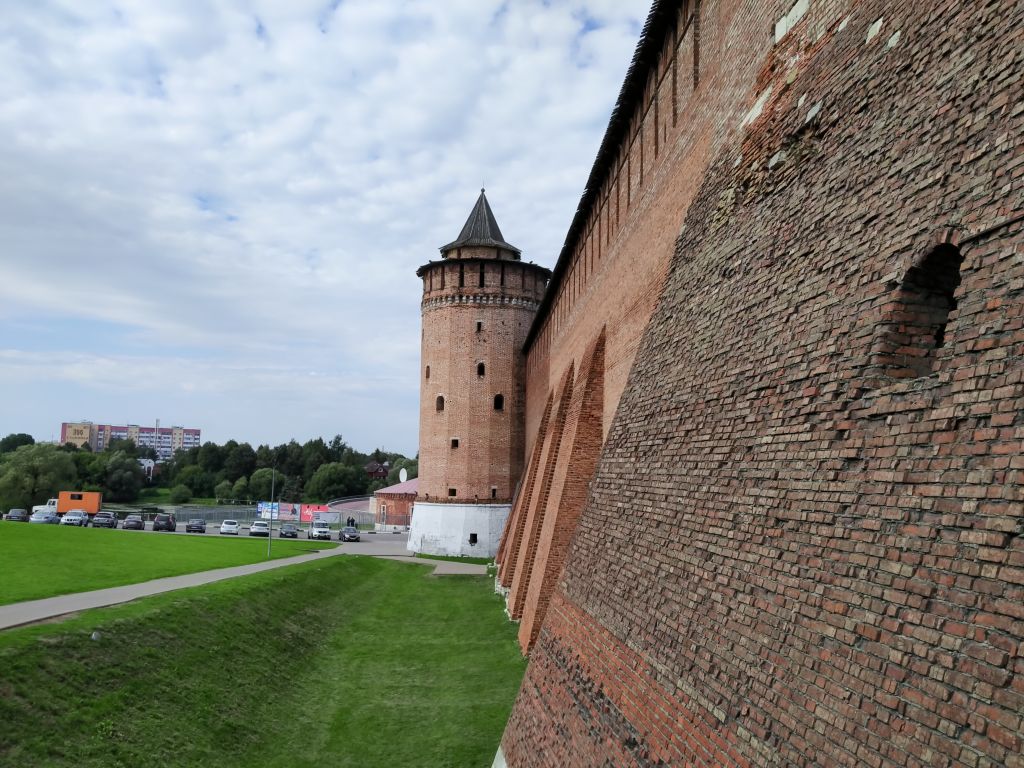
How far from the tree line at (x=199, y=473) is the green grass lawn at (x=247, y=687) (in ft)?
87.2

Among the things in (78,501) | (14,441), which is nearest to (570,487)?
(78,501)

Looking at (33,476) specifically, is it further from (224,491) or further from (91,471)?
(224,491)

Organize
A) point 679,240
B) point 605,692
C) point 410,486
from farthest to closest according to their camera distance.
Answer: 1. point 410,486
2. point 679,240
3. point 605,692

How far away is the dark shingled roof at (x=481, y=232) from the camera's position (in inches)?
1313

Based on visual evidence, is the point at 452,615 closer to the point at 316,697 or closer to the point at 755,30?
the point at 316,697

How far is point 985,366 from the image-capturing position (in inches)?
120

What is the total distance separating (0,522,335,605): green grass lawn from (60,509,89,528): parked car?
44.5 feet

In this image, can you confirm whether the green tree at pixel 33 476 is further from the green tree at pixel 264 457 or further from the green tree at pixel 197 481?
the green tree at pixel 264 457

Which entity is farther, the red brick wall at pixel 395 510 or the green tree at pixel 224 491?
the green tree at pixel 224 491

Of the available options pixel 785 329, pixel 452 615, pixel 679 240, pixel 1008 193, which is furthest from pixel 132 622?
pixel 1008 193

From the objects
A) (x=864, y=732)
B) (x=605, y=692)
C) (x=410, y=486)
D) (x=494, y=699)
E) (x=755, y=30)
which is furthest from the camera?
(x=410, y=486)

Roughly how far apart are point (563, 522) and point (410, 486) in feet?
135

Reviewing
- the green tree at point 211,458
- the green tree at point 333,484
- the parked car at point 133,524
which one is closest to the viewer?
the parked car at point 133,524

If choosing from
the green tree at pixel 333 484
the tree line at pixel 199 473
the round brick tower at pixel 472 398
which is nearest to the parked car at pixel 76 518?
the tree line at pixel 199 473
